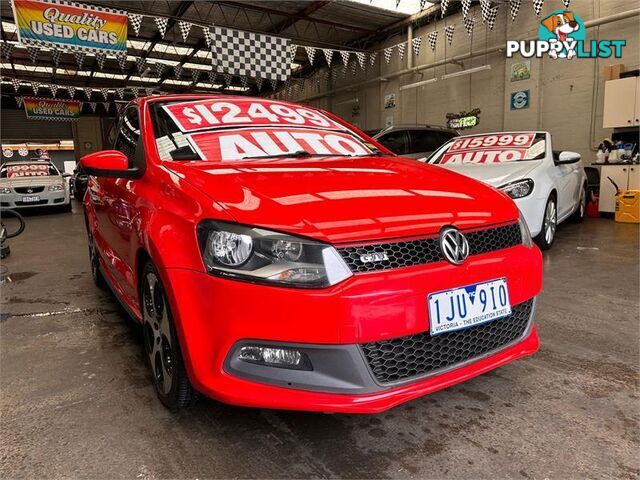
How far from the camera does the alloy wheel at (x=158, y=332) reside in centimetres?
158

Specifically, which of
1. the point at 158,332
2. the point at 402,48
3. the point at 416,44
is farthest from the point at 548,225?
the point at 416,44

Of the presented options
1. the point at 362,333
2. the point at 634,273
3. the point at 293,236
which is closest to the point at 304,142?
the point at 293,236

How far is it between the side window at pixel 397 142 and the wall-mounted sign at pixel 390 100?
19.7 ft

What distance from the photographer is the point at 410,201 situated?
58.4 inches

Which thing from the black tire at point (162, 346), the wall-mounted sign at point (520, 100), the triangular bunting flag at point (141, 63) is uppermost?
the triangular bunting flag at point (141, 63)

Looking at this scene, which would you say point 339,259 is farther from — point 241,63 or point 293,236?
point 241,63

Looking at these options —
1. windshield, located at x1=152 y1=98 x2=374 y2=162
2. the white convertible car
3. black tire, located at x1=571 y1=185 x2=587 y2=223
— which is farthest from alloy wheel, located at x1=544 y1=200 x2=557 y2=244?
windshield, located at x1=152 y1=98 x2=374 y2=162

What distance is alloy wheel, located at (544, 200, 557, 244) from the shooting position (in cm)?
435

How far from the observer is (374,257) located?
1295 millimetres

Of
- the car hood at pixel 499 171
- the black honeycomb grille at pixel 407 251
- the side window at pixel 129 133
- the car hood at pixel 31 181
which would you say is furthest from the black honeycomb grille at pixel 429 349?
the car hood at pixel 31 181

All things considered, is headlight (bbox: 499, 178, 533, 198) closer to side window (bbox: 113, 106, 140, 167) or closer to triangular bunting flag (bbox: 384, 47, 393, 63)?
side window (bbox: 113, 106, 140, 167)

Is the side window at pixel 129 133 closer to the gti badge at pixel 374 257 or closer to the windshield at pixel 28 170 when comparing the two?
the gti badge at pixel 374 257

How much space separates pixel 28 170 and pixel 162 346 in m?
9.87

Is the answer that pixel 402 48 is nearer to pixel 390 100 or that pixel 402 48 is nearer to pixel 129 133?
pixel 390 100
